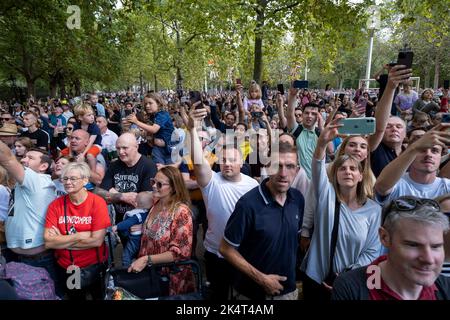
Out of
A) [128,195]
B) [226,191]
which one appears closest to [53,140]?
[128,195]

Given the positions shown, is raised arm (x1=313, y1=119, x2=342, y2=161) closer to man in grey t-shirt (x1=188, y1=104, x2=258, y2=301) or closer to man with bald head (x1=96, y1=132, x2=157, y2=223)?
man in grey t-shirt (x1=188, y1=104, x2=258, y2=301)

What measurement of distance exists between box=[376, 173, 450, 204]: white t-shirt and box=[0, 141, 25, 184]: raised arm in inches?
112

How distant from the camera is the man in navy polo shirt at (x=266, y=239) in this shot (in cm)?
220

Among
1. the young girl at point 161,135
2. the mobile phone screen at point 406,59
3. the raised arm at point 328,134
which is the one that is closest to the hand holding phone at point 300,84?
the mobile phone screen at point 406,59

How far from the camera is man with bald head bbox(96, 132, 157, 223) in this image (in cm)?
340

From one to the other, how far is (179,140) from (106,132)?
1.79 meters

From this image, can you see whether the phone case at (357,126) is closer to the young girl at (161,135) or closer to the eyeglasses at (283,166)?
the eyeglasses at (283,166)

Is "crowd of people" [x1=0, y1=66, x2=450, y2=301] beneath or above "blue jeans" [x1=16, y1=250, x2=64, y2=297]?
above

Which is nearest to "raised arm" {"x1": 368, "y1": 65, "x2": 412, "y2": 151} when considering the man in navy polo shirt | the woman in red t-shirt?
the man in navy polo shirt

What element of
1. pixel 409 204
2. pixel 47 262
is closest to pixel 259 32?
pixel 47 262

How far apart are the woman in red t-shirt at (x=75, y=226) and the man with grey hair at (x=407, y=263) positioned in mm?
2035

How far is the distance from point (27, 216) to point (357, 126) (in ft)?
9.14

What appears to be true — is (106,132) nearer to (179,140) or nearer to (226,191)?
(179,140)
